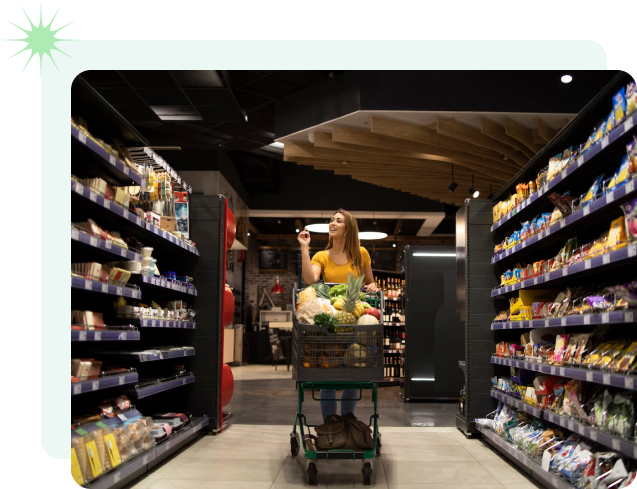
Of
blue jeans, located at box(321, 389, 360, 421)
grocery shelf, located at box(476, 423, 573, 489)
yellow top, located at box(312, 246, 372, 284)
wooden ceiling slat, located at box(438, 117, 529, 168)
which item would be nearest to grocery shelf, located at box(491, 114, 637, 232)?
yellow top, located at box(312, 246, 372, 284)

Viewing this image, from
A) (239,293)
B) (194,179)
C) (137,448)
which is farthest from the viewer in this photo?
(239,293)

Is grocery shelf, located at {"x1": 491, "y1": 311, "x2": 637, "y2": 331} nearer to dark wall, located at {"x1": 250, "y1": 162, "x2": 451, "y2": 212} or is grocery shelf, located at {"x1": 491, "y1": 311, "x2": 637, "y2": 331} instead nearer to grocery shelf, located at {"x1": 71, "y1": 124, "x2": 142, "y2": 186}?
grocery shelf, located at {"x1": 71, "y1": 124, "x2": 142, "y2": 186}

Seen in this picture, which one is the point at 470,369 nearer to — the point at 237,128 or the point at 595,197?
the point at 595,197

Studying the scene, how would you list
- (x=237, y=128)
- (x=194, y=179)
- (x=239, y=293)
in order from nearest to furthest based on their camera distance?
(x=237, y=128) < (x=194, y=179) < (x=239, y=293)

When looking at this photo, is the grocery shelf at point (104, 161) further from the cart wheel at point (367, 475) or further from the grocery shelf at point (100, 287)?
the cart wheel at point (367, 475)

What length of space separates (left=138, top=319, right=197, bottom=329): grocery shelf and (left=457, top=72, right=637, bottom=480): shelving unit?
2.51 metres

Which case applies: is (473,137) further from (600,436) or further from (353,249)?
(600,436)

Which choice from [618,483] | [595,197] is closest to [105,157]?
[595,197]

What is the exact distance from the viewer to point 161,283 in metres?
4.26

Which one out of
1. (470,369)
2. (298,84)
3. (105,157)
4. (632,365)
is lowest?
(470,369)

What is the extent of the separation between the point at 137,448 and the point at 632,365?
9.14ft

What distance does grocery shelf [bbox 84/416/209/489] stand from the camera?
2954 millimetres

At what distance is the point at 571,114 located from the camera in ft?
24.6

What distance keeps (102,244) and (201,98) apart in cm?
574
